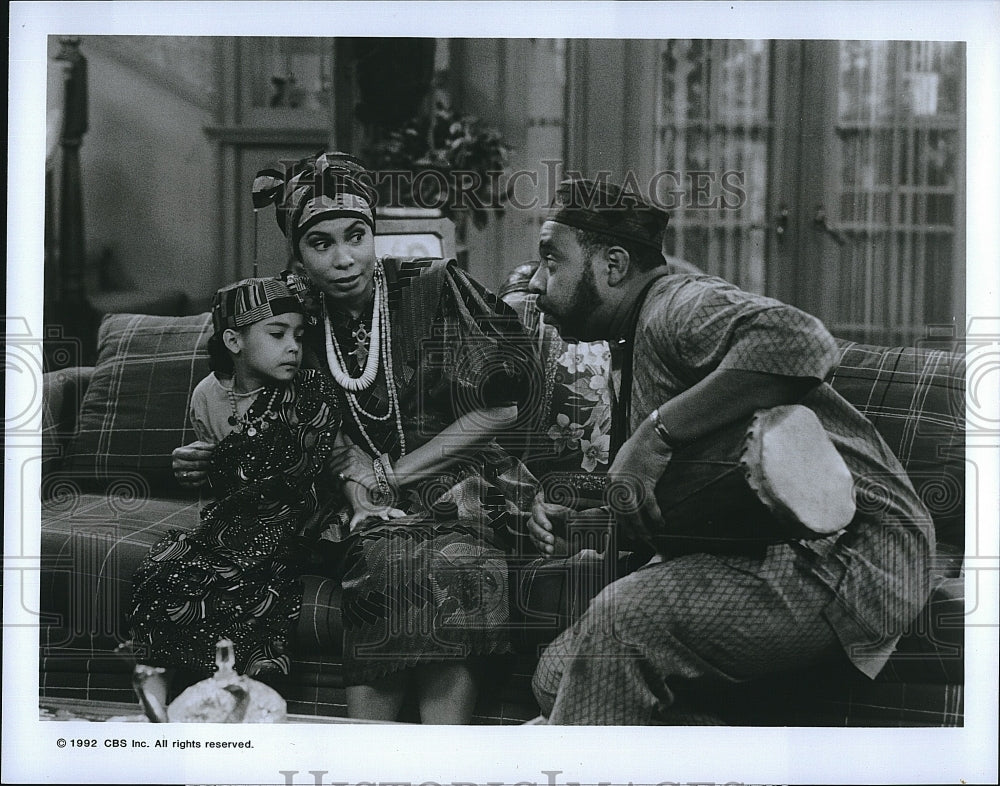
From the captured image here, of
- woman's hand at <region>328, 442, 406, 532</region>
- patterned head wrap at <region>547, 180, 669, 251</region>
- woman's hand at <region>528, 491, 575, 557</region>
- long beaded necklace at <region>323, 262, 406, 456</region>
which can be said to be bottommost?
woman's hand at <region>528, 491, 575, 557</region>

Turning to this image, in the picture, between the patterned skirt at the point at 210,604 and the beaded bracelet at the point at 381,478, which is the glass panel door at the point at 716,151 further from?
the patterned skirt at the point at 210,604

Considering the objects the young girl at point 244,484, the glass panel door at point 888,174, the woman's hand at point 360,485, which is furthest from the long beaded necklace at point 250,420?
the glass panel door at point 888,174

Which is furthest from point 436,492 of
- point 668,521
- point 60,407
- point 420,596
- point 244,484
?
point 60,407

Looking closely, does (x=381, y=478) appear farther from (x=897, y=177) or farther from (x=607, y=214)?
(x=897, y=177)

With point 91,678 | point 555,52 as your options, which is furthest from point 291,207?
point 91,678

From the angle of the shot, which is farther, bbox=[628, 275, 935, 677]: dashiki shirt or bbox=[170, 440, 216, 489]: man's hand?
bbox=[170, 440, 216, 489]: man's hand

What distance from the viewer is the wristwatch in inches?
99.6

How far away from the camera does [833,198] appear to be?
2.62 metres

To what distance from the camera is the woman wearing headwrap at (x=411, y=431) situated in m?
2.57

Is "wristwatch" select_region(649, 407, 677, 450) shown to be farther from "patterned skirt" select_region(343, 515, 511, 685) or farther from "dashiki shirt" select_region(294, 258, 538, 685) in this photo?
"patterned skirt" select_region(343, 515, 511, 685)

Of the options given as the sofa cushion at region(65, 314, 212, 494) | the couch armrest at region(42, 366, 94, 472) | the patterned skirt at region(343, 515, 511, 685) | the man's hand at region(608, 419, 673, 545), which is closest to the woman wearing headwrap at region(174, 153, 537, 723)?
the patterned skirt at region(343, 515, 511, 685)

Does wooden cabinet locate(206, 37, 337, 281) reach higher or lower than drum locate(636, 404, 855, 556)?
higher

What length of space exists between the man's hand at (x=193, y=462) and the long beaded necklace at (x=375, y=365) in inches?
16.1

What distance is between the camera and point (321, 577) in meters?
2.58
